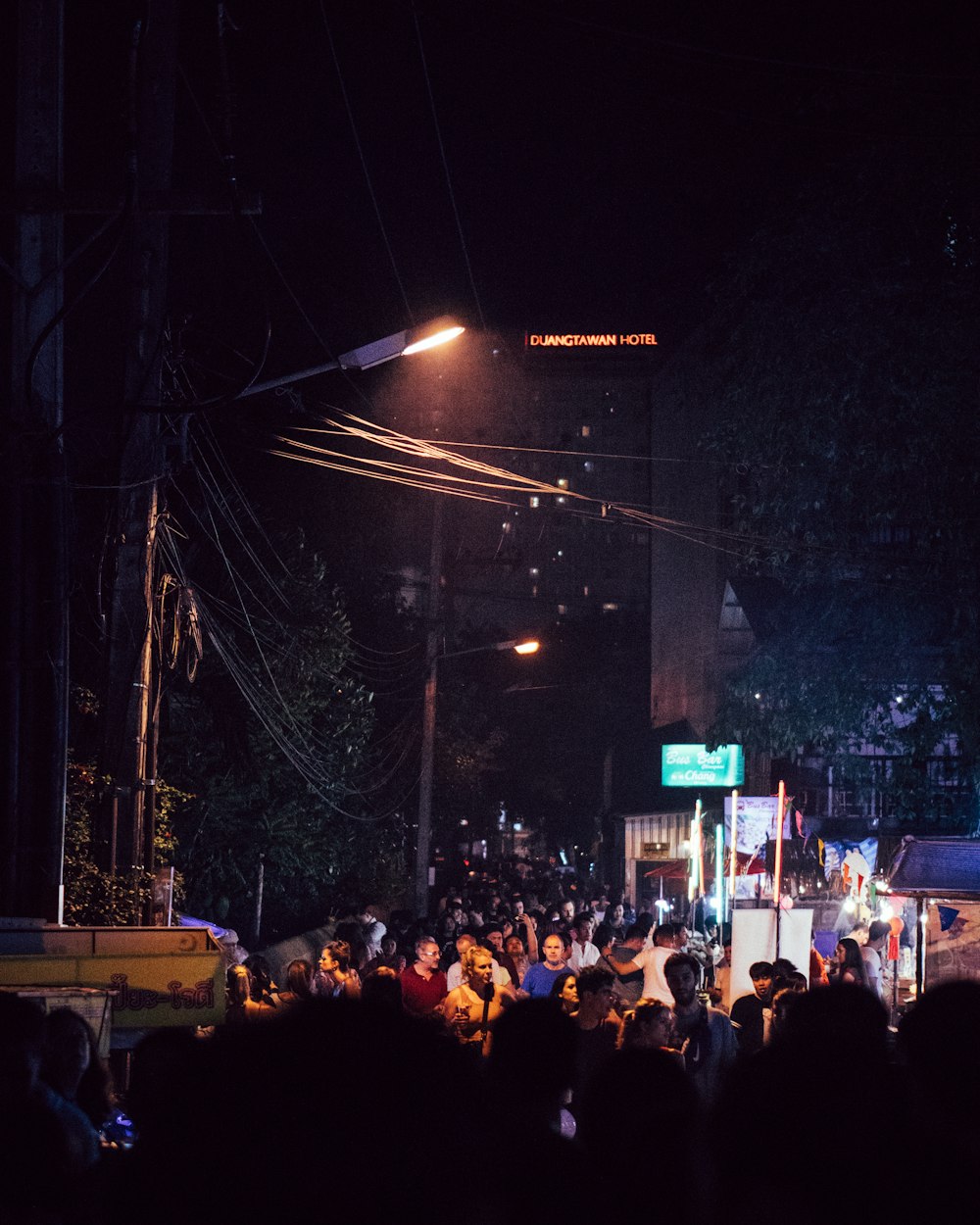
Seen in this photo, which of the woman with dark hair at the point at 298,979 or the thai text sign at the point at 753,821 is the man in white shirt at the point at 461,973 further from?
the thai text sign at the point at 753,821

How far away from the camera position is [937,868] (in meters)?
14.9

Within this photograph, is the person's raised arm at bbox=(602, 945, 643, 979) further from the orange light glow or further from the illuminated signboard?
the illuminated signboard

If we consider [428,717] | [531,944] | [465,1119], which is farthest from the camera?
[428,717]

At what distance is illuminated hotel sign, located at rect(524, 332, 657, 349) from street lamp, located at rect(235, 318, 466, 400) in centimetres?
9379

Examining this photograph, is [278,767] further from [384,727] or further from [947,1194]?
[947,1194]

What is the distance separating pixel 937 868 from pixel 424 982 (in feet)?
19.0

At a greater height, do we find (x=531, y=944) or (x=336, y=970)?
(x=336, y=970)

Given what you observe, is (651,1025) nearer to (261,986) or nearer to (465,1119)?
(261,986)

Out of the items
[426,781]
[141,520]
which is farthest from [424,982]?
[426,781]

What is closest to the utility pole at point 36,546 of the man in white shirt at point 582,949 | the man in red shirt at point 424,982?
the man in red shirt at point 424,982

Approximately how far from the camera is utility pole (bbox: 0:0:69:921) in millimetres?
10883

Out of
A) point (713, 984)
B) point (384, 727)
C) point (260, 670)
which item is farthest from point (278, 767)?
point (384, 727)

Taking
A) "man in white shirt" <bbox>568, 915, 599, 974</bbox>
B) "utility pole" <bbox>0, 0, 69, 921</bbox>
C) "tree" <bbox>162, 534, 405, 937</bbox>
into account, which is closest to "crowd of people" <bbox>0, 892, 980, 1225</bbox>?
"utility pole" <bbox>0, 0, 69, 921</bbox>

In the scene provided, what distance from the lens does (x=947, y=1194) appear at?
2652 mm
